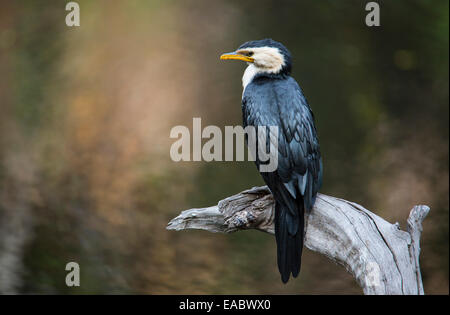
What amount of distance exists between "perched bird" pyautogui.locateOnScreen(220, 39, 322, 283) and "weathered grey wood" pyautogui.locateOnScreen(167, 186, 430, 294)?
15 centimetres

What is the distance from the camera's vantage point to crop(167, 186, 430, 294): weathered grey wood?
2.46 meters

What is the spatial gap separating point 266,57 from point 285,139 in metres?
0.61

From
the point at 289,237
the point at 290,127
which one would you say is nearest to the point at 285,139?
the point at 290,127

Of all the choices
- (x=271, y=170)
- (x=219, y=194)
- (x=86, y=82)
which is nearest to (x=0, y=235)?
(x=86, y=82)

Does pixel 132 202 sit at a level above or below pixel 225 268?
above

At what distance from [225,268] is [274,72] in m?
2.89

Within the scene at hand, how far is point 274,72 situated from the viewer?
3133 millimetres

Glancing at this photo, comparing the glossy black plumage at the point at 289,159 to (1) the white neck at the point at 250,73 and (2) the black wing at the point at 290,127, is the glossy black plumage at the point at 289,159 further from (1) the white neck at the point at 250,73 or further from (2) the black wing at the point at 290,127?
(1) the white neck at the point at 250,73

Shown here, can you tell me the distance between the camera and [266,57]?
3.08m

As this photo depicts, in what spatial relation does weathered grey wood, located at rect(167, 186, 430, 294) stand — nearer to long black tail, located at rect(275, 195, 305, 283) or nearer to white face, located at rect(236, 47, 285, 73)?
long black tail, located at rect(275, 195, 305, 283)

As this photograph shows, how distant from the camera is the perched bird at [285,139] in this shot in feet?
8.95

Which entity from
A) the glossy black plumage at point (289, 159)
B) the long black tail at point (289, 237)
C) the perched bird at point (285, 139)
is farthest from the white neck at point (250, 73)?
the long black tail at point (289, 237)

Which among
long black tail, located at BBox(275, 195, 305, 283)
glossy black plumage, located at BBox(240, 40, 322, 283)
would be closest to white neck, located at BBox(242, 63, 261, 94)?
glossy black plumage, located at BBox(240, 40, 322, 283)

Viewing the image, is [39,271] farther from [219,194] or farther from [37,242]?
[219,194]
